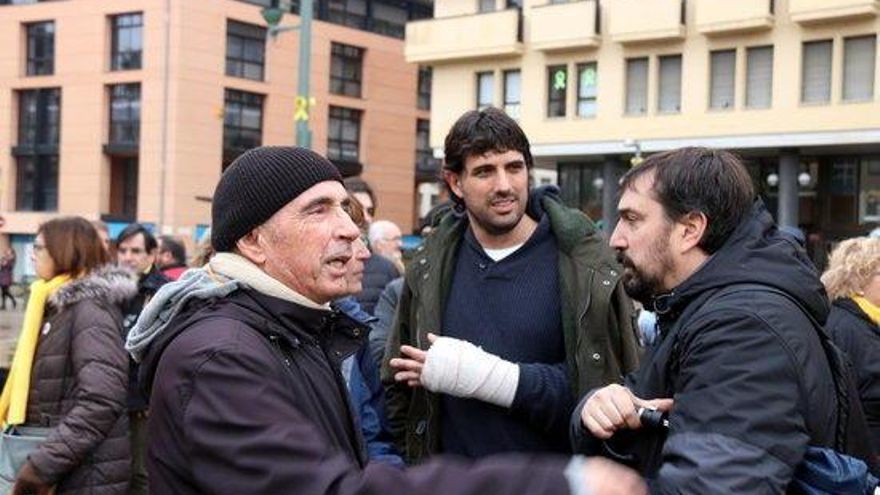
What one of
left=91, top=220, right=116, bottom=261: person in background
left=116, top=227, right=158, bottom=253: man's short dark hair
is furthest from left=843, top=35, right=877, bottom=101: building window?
left=91, top=220, right=116, bottom=261: person in background

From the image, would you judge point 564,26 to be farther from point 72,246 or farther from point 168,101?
point 72,246

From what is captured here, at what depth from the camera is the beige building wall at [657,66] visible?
27.5m

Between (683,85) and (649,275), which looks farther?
(683,85)

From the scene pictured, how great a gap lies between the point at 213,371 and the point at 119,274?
317cm

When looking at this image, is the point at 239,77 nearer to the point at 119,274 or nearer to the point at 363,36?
the point at 363,36

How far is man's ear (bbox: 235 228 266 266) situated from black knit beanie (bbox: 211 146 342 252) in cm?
1

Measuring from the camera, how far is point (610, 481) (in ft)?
5.86

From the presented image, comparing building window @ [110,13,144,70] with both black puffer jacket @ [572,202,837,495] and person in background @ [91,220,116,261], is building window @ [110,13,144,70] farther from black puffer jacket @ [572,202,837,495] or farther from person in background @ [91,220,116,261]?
black puffer jacket @ [572,202,837,495]

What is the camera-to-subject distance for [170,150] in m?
42.0

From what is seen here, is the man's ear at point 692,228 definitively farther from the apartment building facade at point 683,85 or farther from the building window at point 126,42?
the building window at point 126,42

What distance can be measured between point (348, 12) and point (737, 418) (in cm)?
4843

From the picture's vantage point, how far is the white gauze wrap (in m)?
3.38

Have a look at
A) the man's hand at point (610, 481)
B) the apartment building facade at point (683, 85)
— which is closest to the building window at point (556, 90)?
the apartment building facade at point (683, 85)

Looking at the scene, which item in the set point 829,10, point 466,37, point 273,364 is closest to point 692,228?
point 273,364
